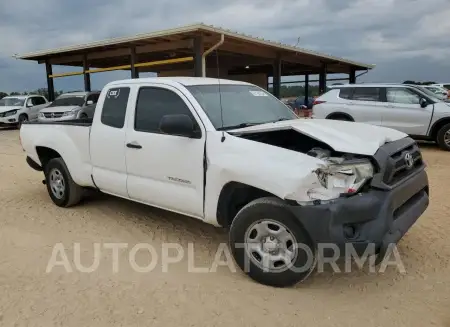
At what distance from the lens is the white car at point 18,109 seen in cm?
2016

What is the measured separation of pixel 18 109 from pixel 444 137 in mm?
18368

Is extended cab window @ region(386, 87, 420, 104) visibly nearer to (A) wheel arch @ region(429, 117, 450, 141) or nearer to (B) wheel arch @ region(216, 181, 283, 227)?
(A) wheel arch @ region(429, 117, 450, 141)

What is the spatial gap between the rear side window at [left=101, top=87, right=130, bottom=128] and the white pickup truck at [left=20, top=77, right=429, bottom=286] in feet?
0.04

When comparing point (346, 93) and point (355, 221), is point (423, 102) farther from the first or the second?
point (355, 221)

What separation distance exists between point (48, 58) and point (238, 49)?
33.2 feet

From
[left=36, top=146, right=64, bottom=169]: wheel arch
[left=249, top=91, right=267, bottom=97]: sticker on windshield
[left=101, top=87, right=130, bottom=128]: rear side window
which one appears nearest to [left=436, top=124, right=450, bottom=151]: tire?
[left=249, top=91, right=267, bottom=97]: sticker on windshield

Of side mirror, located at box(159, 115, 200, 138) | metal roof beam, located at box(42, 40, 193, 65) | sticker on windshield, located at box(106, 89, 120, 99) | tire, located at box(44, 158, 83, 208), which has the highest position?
metal roof beam, located at box(42, 40, 193, 65)

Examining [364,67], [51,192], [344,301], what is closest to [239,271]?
[344,301]

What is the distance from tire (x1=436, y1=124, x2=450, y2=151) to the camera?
35.5ft

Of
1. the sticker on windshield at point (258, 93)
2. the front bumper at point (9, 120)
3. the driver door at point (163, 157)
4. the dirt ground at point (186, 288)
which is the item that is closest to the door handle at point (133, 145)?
the driver door at point (163, 157)

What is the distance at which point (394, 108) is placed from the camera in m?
11.4

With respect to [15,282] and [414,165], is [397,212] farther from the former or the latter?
[15,282]

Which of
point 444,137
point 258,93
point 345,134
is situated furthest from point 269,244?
point 444,137

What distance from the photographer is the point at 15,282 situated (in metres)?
3.74
